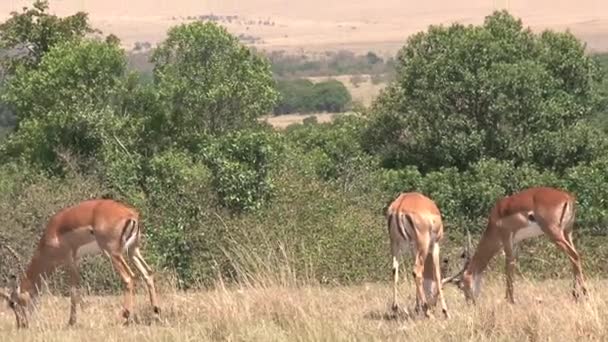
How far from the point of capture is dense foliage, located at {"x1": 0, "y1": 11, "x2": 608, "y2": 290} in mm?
21969

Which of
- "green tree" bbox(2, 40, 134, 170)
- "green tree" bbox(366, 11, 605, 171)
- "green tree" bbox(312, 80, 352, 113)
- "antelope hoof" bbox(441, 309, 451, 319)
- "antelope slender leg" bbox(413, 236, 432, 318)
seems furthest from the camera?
"green tree" bbox(312, 80, 352, 113)

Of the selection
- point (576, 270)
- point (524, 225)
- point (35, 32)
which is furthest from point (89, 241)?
point (35, 32)

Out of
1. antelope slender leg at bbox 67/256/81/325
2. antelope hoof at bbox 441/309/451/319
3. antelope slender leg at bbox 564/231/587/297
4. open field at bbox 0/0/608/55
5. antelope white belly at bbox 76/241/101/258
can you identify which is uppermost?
antelope white belly at bbox 76/241/101/258

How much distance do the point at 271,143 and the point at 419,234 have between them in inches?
499

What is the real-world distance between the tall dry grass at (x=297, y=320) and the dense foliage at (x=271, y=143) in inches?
343

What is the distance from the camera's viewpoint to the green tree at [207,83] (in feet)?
92.5

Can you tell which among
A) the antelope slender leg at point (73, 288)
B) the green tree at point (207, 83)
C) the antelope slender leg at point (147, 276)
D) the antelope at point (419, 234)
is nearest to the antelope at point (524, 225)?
the antelope at point (419, 234)

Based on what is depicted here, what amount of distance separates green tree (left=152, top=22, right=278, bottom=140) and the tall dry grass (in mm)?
16119

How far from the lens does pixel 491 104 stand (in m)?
29.3

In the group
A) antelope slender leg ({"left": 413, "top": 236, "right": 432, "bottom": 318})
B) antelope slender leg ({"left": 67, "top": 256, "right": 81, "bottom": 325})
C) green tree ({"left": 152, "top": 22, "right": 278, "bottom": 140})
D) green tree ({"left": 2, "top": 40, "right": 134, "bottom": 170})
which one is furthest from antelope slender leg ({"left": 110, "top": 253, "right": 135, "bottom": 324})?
green tree ({"left": 152, "top": 22, "right": 278, "bottom": 140})

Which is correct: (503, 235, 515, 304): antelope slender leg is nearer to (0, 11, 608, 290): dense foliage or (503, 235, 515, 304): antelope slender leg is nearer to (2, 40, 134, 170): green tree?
(0, 11, 608, 290): dense foliage

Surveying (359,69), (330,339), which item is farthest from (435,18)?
(330,339)

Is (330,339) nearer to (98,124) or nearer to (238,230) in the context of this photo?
(238,230)

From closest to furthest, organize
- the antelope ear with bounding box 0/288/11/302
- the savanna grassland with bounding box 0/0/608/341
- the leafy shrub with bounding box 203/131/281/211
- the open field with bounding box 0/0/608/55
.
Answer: the antelope ear with bounding box 0/288/11/302, the savanna grassland with bounding box 0/0/608/341, the leafy shrub with bounding box 203/131/281/211, the open field with bounding box 0/0/608/55
